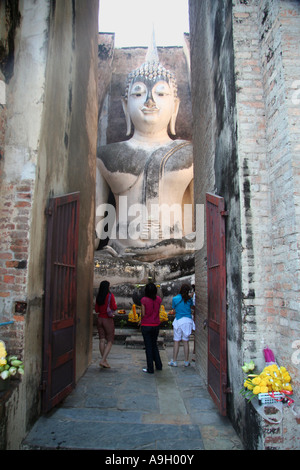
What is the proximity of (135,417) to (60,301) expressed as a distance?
1.44 meters

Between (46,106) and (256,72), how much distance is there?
6.97 ft

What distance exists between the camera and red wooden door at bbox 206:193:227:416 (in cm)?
380

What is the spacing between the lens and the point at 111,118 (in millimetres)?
13641

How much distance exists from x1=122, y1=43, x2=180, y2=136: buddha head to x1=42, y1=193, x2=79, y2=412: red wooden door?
765cm

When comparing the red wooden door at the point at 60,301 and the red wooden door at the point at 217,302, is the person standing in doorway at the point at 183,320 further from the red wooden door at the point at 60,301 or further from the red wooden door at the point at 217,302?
the red wooden door at the point at 60,301

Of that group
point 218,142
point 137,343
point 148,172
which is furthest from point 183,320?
point 148,172

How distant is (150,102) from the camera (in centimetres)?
1130

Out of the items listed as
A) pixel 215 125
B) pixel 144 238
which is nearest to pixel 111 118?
pixel 144 238

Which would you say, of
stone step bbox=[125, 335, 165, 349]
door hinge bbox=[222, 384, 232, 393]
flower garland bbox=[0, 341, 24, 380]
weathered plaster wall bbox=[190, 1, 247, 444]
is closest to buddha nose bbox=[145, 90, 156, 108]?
weathered plaster wall bbox=[190, 1, 247, 444]

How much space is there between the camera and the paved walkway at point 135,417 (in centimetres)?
326

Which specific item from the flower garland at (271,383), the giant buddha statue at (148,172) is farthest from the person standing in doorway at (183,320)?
the giant buddha statue at (148,172)

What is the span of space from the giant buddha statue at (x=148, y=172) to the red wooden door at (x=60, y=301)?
20.0 ft

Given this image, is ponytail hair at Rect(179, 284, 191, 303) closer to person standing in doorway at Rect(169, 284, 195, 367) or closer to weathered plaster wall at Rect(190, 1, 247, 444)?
person standing in doorway at Rect(169, 284, 195, 367)

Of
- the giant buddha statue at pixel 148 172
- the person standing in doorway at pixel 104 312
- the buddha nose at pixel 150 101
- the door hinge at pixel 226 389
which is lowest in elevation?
the door hinge at pixel 226 389
